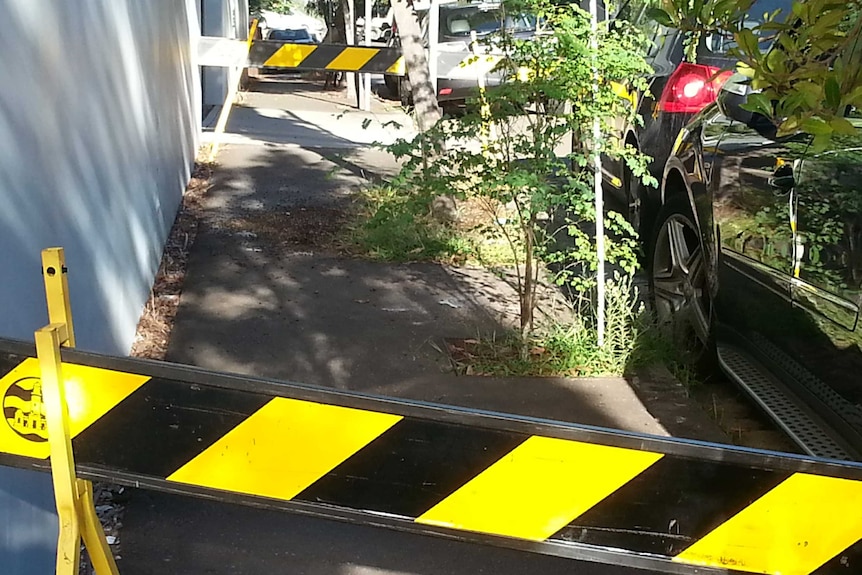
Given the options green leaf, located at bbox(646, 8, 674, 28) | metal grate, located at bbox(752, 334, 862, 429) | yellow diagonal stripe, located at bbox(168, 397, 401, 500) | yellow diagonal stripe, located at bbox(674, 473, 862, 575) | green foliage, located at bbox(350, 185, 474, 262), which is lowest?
green foliage, located at bbox(350, 185, 474, 262)

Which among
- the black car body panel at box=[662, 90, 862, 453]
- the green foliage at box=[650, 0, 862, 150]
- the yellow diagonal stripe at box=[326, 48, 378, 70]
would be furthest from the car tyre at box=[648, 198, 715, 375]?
the yellow diagonal stripe at box=[326, 48, 378, 70]

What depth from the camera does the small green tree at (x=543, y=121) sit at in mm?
4098

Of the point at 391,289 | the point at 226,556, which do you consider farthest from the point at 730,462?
the point at 391,289

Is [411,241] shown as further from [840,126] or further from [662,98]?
[840,126]

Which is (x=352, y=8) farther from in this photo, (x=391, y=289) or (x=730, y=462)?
(x=730, y=462)

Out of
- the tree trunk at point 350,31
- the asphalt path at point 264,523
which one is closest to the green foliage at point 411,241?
the asphalt path at point 264,523

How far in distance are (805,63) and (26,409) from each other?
1.64 metres

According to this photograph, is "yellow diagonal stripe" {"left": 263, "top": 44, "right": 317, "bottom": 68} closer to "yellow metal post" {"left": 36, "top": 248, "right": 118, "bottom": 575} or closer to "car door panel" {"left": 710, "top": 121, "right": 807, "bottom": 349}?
"car door panel" {"left": 710, "top": 121, "right": 807, "bottom": 349}

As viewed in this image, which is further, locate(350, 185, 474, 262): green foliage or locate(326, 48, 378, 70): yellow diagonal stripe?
locate(326, 48, 378, 70): yellow diagonal stripe

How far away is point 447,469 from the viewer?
5.18 feet

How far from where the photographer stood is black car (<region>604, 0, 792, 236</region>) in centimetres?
511

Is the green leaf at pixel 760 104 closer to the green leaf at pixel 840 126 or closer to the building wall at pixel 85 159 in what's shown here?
the green leaf at pixel 840 126

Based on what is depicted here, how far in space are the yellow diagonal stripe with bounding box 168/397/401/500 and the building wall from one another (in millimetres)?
1062

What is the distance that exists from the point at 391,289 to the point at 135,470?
14.0ft
